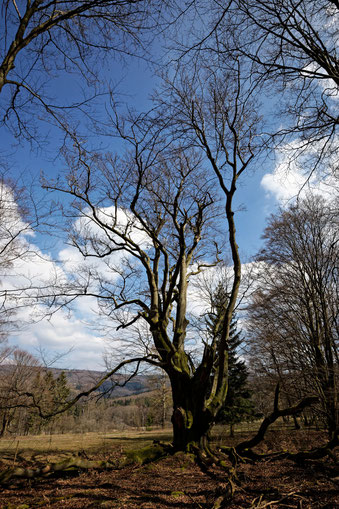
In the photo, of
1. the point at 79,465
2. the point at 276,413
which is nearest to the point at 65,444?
the point at 79,465

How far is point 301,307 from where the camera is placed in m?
9.75

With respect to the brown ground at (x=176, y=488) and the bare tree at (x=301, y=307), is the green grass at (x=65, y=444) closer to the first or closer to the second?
the brown ground at (x=176, y=488)

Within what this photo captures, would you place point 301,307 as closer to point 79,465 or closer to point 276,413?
point 276,413

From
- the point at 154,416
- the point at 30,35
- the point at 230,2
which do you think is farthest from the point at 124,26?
the point at 154,416

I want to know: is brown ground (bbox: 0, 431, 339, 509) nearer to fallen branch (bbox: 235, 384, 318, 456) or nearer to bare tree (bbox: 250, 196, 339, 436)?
fallen branch (bbox: 235, 384, 318, 456)

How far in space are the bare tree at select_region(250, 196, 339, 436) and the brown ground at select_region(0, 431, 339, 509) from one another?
3.42 meters

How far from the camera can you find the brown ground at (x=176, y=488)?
11.4 feet

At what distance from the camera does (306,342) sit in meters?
8.95

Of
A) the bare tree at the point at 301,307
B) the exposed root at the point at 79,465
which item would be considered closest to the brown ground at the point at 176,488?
the exposed root at the point at 79,465

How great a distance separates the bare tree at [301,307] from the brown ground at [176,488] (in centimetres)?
A: 342

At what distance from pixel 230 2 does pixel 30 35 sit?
2.41 m

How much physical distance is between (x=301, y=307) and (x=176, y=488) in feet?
23.6

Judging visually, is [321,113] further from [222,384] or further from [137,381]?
[137,381]

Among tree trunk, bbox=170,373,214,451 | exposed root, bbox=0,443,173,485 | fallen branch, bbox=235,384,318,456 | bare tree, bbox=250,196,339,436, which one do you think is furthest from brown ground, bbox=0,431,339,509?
bare tree, bbox=250,196,339,436
